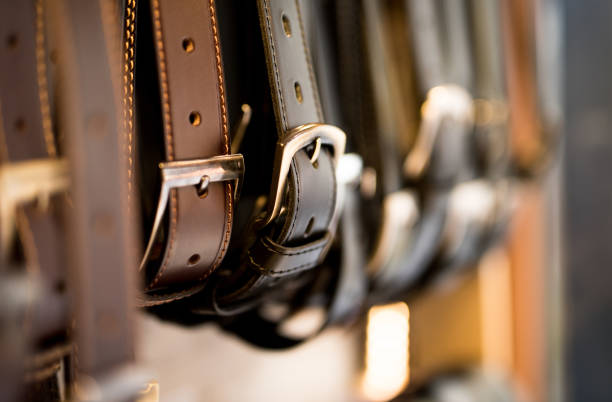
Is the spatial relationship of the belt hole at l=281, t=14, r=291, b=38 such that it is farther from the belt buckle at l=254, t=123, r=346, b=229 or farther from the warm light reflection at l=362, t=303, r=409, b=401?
the warm light reflection at l=362, t=303, r=409, b=401

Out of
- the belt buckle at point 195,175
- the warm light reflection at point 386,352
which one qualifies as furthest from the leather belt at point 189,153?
the warm light reflection at point 386,352

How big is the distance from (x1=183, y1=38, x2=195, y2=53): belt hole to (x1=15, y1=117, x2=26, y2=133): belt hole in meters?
0.13

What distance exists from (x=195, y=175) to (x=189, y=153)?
2 centimetres

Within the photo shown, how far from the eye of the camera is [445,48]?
826mm

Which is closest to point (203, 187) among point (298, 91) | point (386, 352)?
point (298, 91)

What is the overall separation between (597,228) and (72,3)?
146 cm

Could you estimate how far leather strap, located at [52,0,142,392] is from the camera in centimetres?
32

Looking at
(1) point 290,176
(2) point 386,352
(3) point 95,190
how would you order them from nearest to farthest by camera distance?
1. (3) point 95,190
2. (1) point 290,176
3. (2) point 386,352

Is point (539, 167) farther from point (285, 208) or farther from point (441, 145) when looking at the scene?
point (285, 208)

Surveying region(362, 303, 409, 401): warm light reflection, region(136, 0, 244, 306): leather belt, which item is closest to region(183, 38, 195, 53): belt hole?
region(136, 0, 244, 306): leather belt

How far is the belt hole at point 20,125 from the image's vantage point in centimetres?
40

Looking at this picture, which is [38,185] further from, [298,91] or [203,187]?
[298,91]

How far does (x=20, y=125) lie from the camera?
40 centimetres

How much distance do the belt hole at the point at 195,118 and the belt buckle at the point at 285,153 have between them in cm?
6
